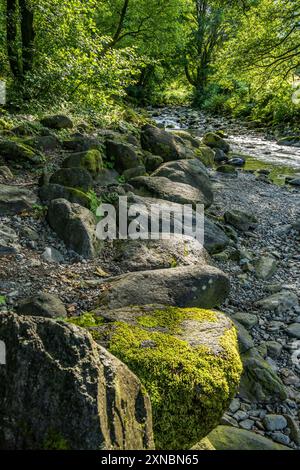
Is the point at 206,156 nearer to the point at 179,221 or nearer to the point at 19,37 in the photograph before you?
the point at 19,37

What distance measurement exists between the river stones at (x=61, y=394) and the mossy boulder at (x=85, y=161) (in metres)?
5.55

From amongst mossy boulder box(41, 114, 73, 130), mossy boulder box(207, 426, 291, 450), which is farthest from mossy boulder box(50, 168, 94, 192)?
mossy boulder box(207, 426, 291, 450)

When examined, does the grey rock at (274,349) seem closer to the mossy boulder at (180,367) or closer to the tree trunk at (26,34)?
the mossy boulder at (180,367)

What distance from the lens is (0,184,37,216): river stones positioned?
5.67 metres

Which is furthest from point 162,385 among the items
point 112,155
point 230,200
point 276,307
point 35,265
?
point 230,200

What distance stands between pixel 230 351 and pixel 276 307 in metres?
2.67

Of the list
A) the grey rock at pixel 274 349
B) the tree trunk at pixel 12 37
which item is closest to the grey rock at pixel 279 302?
the grey rock at pixel 274 349

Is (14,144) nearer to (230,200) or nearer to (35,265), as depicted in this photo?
(35,265)

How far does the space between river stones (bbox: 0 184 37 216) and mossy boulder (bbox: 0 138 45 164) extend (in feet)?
4.12

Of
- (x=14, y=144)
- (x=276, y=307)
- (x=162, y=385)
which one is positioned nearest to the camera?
(x=162, y=385)

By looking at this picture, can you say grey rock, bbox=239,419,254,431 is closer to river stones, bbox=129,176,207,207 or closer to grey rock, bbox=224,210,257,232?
river stones, bbox=129,176,207,207

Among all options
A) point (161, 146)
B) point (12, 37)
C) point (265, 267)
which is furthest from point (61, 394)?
point (161, 146)

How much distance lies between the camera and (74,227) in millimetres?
5449
